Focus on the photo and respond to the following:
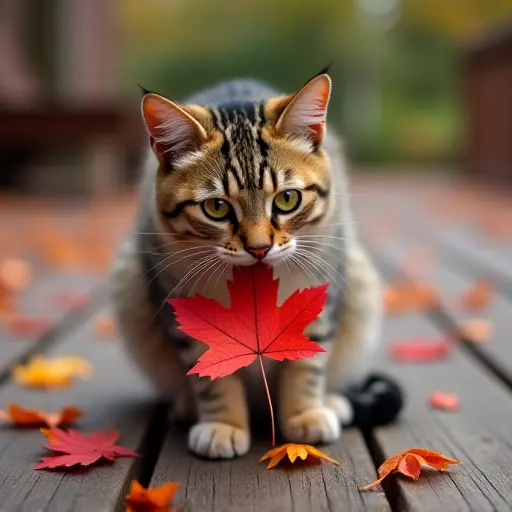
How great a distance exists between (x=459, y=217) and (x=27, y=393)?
14.3 feet

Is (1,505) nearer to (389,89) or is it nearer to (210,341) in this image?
(210,341)

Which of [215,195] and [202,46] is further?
[202,46]

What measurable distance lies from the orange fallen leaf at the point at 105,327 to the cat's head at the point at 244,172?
3.46 ft

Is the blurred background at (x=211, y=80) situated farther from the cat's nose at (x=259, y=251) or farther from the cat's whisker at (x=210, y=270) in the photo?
the cat's nose at (x=259, y=251)

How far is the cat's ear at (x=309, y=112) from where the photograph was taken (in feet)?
5.10

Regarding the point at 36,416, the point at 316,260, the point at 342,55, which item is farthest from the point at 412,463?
the point at 342,55

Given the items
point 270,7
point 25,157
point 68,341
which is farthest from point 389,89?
point 68,341

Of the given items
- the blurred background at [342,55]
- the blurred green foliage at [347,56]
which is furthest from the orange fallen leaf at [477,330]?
the blurred green foliage at [347,56]

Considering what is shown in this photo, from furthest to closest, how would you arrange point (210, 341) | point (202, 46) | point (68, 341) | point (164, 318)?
point (202, 46)
point (68, 341)
point (164, 318)
point (210, 341)

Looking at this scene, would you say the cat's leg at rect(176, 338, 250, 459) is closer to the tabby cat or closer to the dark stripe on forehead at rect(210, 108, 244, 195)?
the tabby cat

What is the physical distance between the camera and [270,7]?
47.5 feet

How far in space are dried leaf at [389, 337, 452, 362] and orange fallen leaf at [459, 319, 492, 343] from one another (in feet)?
0.24

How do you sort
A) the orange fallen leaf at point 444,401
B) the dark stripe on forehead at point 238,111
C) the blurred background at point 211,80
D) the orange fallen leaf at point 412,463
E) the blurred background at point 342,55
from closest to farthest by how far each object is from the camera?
the orange fallen leaf at point 412,463, the dark stripe on forehead at point 238,111, the orange fallen leaf at point 444,401, the blurred background at point 211,80, the blurred background at point 342,55

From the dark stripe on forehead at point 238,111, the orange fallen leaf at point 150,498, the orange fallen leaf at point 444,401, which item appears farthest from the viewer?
the orange fallen leaf at point 444,401
